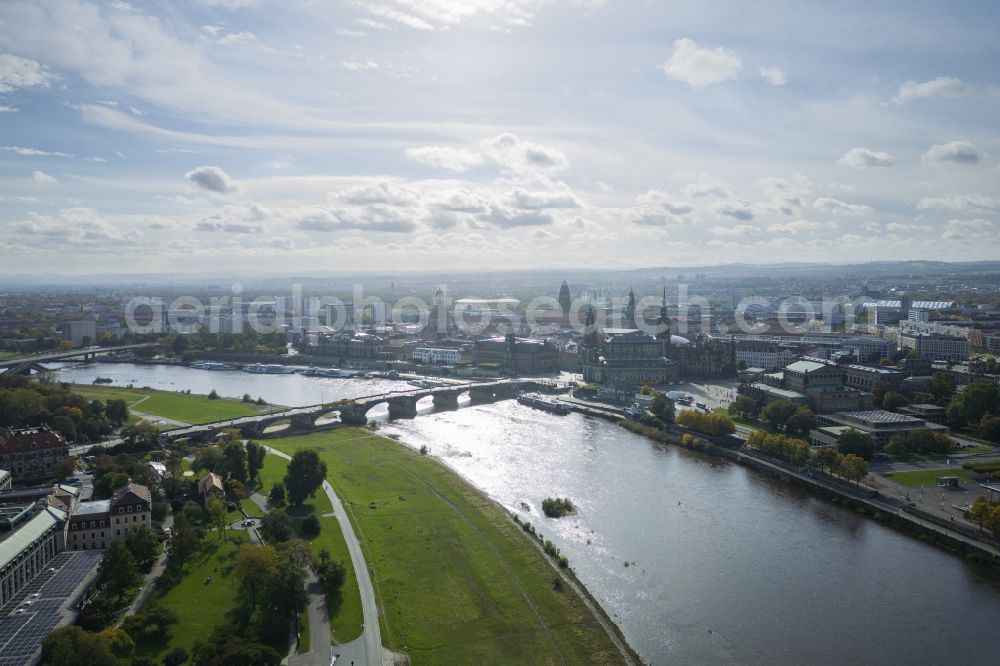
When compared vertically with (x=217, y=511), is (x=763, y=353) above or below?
above

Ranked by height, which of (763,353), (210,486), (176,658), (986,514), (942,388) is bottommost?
(176,658)

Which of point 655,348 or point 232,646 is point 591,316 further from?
point 232,646

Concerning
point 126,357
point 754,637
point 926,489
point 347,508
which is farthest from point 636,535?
point 126,357

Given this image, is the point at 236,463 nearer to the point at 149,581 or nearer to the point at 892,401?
the point at 149,581

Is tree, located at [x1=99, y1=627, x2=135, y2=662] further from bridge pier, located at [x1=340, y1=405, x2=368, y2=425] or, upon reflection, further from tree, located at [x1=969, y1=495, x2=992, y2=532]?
bridge pier, located at [x1=340, y1=405, x2=368, y2=425]

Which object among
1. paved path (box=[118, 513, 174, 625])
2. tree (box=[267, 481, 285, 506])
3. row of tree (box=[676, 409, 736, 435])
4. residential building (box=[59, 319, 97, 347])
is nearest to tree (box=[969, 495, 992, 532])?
row of tree (box=[676, 409, 736, 435])

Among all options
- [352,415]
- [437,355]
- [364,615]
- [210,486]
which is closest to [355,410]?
[352,415]
